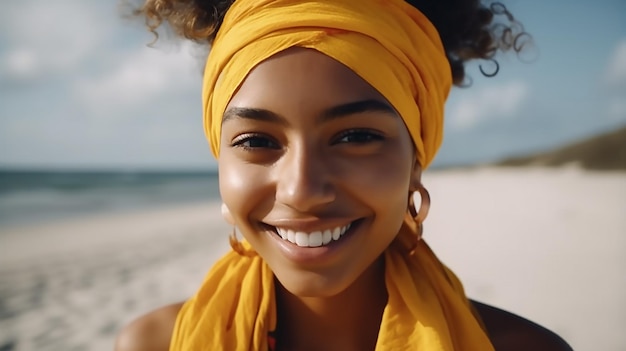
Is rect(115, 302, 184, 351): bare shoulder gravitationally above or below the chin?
below

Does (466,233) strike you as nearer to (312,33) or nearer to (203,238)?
(203,238)

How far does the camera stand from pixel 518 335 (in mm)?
1744

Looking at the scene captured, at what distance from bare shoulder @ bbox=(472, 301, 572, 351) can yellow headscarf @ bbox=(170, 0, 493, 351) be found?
0.14 metres

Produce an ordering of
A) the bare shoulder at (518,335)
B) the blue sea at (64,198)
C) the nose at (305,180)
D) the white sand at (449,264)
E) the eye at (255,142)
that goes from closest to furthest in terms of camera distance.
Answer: the nose at (305,180) → the eye at (255,142) → the bare shoulder at (518,335) → the white sand at (449,264) → the blue sea at (64,198)

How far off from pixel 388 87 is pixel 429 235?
218 inches

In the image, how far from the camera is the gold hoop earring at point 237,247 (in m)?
1.76

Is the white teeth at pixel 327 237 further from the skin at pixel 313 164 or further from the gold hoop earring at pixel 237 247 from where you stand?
the gold hoop earring at pixel 237 247

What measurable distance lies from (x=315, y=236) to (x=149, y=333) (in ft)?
2.60

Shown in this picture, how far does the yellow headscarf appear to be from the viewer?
1389 millimetres

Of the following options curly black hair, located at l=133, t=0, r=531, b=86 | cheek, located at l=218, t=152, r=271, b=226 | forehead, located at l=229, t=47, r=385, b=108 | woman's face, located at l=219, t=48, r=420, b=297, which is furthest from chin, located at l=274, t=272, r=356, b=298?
curly black hair, located at l=133, t=0, r=531, b=86

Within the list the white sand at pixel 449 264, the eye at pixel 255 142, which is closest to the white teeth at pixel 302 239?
the eye at pixel 255 142

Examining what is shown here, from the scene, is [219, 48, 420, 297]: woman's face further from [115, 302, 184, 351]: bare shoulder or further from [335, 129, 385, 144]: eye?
[115, 302, 184, 351]: bare shoulder

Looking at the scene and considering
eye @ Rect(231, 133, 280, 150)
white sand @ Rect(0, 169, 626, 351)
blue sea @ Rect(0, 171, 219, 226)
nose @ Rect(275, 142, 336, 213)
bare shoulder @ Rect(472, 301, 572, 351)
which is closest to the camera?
nose @ Rect(275, 142, 336, 213)

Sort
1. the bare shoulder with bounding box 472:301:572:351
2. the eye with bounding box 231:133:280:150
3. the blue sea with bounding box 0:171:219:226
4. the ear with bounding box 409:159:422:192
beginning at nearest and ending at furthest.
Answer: the eye with bounding box 231:133:280:150, the ear with bounding box 409:159:422:192, the bare shoulder with bounding box 472:301:572:351, the blue sea with bounding box 0:171:219:226
